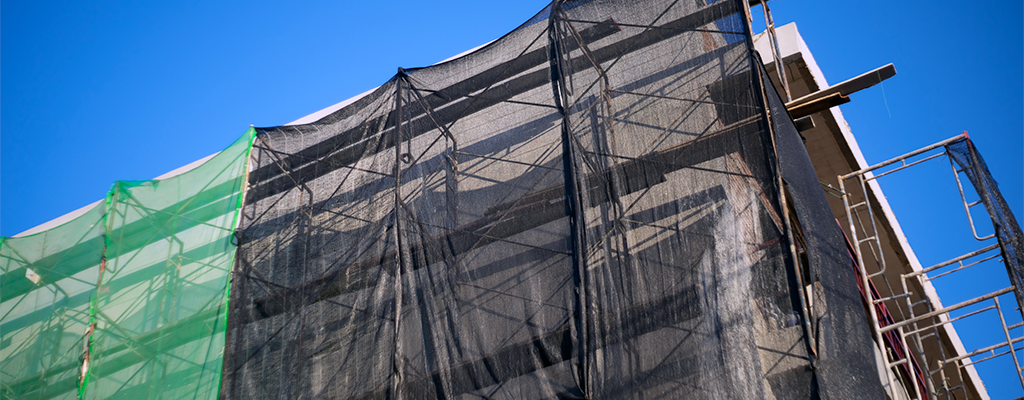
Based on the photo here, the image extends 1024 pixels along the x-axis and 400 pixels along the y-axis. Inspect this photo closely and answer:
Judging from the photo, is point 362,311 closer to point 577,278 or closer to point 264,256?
point 264,256

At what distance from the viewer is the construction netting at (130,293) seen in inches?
368

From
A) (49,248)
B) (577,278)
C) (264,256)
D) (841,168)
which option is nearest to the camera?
(577,278)

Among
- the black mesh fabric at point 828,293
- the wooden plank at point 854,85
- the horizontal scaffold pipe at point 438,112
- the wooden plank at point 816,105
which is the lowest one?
the black mesh fabric at point 828,293

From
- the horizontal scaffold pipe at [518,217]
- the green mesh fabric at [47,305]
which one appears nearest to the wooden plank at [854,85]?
the horizontal scaffold pipe at [518,217]

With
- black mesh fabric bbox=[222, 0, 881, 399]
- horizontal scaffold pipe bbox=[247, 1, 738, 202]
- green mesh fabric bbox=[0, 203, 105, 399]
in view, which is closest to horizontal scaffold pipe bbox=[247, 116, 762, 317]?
black mesh fabric bbox=[222, 0, 881, 399]

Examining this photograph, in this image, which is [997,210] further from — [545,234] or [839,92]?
[545,234]

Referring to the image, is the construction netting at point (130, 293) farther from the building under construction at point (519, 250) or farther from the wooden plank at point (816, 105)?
the wooden plank at point (816, 105)

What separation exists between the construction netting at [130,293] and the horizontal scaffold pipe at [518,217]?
100 centimetres

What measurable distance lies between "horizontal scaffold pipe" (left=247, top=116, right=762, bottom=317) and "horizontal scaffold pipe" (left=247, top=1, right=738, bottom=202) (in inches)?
58.4

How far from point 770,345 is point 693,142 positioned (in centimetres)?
213

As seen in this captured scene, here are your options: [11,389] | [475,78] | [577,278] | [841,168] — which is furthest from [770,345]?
[11,389]

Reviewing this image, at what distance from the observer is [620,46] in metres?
8.81

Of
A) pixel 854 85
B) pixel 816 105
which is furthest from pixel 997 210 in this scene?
pixel 816 105

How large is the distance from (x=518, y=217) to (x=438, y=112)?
2.14 metres
